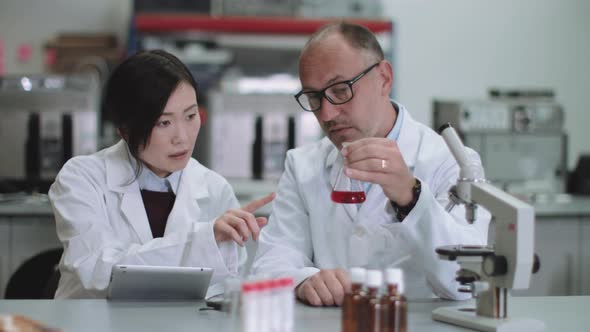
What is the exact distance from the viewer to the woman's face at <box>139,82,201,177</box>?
1.94 meters

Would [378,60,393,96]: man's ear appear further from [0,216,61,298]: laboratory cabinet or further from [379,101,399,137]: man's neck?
[0,216,61,298]: laboratory cabinet

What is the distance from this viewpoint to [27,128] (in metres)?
3.99

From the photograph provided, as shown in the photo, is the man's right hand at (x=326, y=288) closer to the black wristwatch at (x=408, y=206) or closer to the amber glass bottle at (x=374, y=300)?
the black wristwatch at (x=408, y=206)

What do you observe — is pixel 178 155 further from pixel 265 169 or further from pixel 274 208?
pixel 265 169

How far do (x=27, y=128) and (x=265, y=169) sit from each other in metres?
1.27

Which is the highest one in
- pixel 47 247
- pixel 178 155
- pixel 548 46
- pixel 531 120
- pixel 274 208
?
pixel 548 46

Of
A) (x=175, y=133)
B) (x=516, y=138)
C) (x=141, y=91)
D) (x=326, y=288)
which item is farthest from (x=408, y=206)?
(x=516, y=138)

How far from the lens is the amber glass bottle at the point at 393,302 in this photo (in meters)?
1.21

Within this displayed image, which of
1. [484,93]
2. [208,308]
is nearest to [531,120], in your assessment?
[484,93]

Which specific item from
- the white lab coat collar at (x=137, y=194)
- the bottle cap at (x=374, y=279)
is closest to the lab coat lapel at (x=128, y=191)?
the white lab coat collar at (x=137, y=194)

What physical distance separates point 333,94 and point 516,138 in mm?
2592

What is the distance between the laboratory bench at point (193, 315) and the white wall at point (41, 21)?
453 cm

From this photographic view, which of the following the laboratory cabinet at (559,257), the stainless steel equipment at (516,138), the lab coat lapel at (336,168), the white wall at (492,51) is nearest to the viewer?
the lab coat lapel at (336,168)

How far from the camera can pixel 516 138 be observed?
4.23 meters
